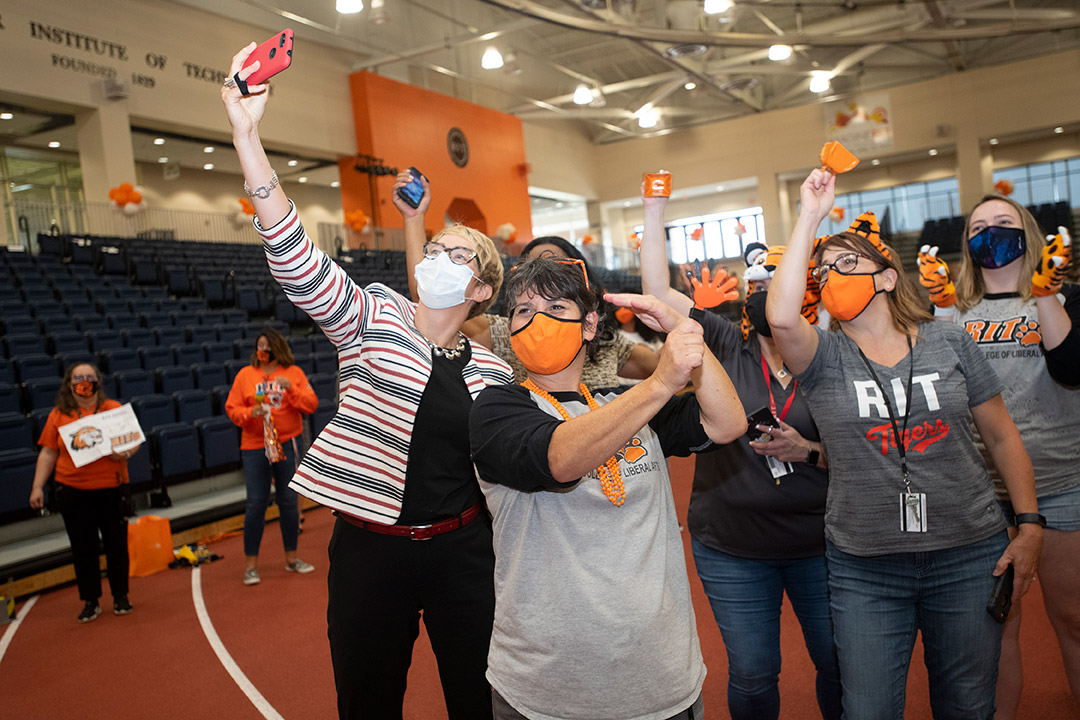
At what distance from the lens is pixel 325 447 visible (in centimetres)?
196

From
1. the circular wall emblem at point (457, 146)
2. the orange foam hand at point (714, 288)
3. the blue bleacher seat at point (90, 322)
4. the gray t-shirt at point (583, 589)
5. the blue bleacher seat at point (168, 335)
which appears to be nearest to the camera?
the gray t-shirt at point (583, 589)

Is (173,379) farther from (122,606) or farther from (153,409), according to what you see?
(122,606)

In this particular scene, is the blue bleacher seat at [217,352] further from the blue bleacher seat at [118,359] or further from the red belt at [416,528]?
the red belt at [416,528]

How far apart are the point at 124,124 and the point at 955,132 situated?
2427 cm

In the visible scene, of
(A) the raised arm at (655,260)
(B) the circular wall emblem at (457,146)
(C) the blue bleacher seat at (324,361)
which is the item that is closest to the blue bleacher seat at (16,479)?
(C) the blue bleacher seat at (324,361)

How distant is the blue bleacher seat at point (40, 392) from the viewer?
7.10 meters

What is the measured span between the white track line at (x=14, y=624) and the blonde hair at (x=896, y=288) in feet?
16.3

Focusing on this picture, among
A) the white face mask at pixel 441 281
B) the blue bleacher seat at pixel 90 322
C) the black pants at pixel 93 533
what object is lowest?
the black pants at pixel 93 533

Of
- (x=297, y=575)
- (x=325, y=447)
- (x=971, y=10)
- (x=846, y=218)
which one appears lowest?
(x=297, y=575)

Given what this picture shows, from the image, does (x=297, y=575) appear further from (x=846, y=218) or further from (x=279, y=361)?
(x=846, y=218)

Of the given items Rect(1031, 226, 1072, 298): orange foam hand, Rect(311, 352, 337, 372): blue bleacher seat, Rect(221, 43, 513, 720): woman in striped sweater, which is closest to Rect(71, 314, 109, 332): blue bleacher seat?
Rect(311, 352, 337, 372): blue bleacher seat

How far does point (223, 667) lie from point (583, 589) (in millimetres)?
3349

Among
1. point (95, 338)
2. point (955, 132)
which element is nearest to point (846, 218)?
point (955, 132)

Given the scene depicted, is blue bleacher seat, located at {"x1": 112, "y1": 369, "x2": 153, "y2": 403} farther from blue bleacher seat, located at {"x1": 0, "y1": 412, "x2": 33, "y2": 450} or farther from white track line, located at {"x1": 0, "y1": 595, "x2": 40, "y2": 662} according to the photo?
white track line, located at {"x1": 0, "y1": 595, "x2": 40, "y2": 662}
